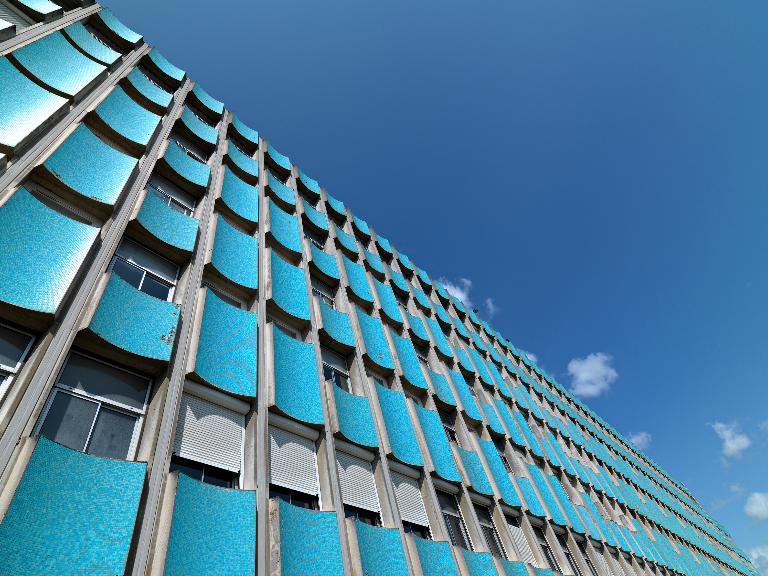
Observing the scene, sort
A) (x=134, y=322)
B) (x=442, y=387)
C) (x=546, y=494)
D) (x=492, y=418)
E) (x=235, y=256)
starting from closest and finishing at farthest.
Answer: (x=134, y=322) → (x=235, y=256) → (x=442, y=387) → (x=546, y=494) → (x=492, y=418)

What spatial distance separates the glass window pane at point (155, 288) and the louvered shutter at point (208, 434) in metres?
2.70

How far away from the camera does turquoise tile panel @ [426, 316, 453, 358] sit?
62.8 ft

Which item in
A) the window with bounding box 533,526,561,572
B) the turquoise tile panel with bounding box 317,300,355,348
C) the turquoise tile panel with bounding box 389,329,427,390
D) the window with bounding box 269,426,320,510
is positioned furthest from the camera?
the turquoise tile panel with bounding box 389,329,427,390

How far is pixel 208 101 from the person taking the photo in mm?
17672

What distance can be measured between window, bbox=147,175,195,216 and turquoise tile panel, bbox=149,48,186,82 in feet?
23.2

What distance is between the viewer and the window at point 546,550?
47.0 ft

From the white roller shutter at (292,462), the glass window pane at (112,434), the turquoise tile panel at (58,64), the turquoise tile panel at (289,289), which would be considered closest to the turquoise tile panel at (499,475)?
the white roller shutter at (292,462)

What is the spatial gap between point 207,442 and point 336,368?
5.55m

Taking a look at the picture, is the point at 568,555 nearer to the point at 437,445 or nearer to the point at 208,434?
the point at 437,445

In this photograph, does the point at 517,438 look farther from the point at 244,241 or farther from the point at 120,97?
the point at 120,97

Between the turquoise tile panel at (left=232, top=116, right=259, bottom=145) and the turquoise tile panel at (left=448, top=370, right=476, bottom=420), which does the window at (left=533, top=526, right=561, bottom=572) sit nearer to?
the turquoise tile panel at (left=448, top=370, right=476, bottom=420)

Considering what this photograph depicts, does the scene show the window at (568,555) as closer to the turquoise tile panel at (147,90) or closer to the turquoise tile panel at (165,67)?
the turquoise tile panel at (147,90)

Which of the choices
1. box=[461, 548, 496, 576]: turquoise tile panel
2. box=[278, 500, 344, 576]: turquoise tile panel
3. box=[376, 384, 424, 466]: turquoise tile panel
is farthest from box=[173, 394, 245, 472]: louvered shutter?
box=[461, 548, 496, 576]: turquoise tile panel

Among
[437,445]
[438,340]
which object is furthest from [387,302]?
[437,445]
